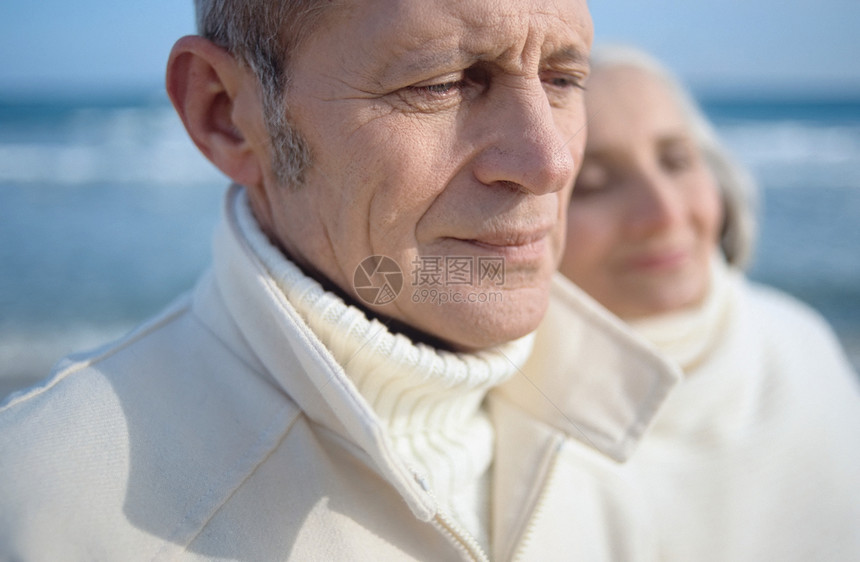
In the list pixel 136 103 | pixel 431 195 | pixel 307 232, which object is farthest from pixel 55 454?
pixel 136 103

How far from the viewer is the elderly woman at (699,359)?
7.66 feet

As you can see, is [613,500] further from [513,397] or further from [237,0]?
[237,0]

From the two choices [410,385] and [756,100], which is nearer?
[410,385]

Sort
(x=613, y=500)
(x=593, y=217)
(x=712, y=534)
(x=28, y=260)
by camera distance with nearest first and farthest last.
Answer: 1. (x=613, y=500)
2. (x=712, y=534)
3. (x=593, y=217)
4. (x=28, y=260)

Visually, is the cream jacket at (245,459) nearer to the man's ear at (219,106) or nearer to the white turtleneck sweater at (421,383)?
the white turtleneck sweater at (421,383)

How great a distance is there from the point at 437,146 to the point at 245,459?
0.79 meters

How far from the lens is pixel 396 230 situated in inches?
56.6

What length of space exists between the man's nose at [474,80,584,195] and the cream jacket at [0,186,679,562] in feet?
1.77

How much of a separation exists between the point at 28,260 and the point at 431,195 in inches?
309

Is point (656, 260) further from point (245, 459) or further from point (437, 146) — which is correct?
point (245, 459)

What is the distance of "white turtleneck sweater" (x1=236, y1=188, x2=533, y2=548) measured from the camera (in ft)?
4.67

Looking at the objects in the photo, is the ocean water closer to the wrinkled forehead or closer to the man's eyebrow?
the wrinkled forehead

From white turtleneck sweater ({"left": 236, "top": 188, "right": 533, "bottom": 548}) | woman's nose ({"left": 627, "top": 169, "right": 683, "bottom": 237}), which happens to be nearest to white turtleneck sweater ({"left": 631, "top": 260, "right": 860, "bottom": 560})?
woman's nose ({"left": 627, "top": 169, "right": 683, "bottom": 237})

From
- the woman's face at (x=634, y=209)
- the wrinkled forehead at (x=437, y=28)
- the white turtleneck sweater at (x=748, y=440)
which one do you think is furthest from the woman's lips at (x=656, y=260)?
the wrinkled forehead at (x=437, y=28)
